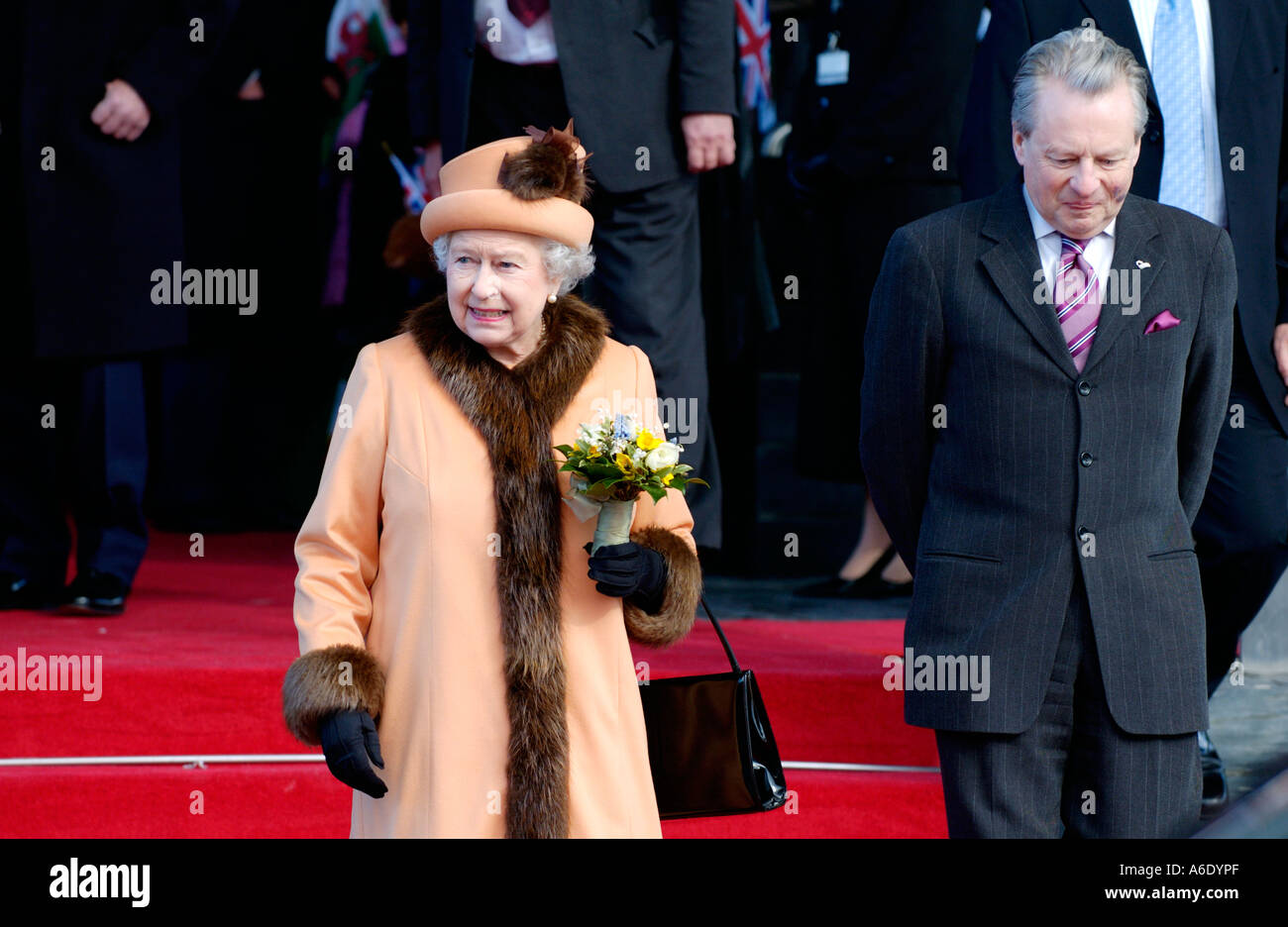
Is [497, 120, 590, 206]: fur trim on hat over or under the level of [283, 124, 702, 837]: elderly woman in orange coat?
over

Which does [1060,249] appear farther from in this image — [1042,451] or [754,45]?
[754,45]

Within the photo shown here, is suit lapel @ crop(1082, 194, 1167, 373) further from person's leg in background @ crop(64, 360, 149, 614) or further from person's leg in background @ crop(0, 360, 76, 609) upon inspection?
person's leg in background @ crop(0, 360, 76, 609)

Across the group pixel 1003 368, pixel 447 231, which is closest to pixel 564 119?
pixel 447 231

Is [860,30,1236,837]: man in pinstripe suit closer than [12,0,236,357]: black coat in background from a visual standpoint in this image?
Yes

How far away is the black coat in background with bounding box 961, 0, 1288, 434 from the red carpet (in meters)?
1.13

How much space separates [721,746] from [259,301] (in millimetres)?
3853

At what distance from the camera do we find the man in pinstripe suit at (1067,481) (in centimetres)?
259

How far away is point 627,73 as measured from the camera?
4086 mm

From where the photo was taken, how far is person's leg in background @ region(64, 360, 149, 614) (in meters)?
4.41

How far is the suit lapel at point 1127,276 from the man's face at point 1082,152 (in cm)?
5

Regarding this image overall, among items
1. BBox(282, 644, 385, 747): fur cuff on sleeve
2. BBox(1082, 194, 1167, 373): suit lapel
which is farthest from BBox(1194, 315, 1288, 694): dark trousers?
BBox(282, 644, 385, 747): fur cuff on sleeve

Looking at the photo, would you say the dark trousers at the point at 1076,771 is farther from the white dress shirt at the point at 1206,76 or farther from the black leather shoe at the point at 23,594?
the black leather shoe at the point at 23,594

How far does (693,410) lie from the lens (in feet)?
13.9
